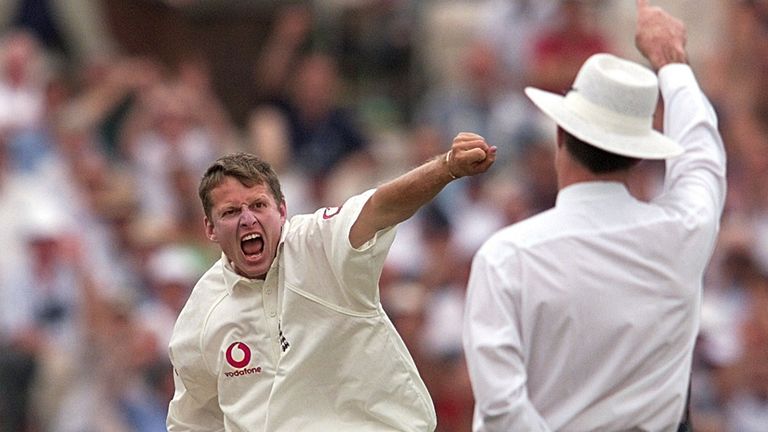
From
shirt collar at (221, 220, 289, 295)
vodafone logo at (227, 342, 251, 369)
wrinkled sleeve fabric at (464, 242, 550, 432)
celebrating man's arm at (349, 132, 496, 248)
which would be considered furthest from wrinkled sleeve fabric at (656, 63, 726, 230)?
vodafone logo at (227, 342, 251, 369)

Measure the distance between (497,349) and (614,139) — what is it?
0.82 m

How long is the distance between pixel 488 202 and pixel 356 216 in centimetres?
709

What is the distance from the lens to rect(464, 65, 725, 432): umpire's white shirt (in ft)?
18.7

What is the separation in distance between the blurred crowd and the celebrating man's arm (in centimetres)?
535

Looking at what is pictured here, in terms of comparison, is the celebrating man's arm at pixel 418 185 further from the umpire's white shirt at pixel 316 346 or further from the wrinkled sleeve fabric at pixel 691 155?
the wrinkled sleeve fabric at pixel 691 155

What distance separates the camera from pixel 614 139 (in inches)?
235

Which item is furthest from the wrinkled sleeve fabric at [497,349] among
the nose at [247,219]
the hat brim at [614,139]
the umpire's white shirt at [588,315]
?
the nose at [247,219]

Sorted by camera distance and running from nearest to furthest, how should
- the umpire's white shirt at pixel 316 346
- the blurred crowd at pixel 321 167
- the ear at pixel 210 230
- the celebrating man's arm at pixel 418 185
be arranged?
the celebrating man's arm at pixel 418 185, the umpire's white shirt at pixel 316 346, the ear at pixel 210 230, the blurred crowd at pixel 321 167

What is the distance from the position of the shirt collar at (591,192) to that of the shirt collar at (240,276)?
0.90m

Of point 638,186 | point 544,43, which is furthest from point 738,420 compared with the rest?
point 544,43

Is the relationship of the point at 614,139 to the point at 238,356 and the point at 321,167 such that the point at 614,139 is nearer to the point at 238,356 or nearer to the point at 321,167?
the point at 238,356

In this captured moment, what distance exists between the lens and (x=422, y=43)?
601 inches

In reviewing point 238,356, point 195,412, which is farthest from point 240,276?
point 195,412

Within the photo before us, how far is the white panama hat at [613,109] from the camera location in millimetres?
5941
